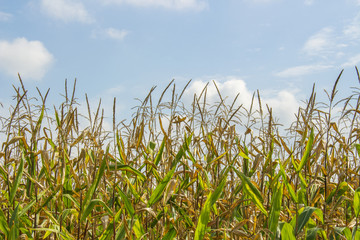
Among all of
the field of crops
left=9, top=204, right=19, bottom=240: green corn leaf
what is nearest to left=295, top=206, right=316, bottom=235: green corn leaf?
the field of crops

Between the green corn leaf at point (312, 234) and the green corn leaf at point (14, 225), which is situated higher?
the green corn leaf at point (14, 225)

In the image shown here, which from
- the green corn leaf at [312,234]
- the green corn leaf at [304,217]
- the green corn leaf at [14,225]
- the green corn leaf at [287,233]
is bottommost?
the green corn leaf at [312,234]

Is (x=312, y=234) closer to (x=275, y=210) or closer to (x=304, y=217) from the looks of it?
(x=304, y=217)

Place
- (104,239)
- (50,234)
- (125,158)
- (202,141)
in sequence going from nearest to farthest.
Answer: (104,239) < (50,234) < (125,158) < (202,141)

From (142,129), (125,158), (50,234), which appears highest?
(142,129)

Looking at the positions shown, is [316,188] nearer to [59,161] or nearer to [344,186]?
[344,186]

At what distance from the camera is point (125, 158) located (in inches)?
103

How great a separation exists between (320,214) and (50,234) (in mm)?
1700

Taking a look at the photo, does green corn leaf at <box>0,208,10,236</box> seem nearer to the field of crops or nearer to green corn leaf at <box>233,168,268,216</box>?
the field of crops

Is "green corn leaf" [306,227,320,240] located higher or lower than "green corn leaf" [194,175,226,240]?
lower

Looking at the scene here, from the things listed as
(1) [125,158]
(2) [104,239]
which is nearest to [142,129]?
(1) [125,158]

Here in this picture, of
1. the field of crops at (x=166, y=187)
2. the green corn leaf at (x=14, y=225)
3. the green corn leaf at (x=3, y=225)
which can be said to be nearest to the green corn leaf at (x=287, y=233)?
the field of crops at (x=166, y=187)

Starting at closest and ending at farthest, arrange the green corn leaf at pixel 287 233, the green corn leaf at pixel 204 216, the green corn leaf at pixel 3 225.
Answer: the green corn leaf at pixel 287 233
the green corn leaf at pixel 204 216
the green corn leaf at pixel 3 225

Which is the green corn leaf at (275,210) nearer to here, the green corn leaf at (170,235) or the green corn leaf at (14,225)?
the green corn leaf at (170,235)
